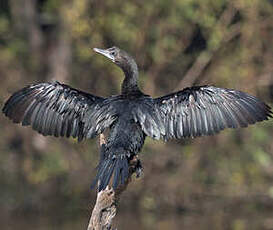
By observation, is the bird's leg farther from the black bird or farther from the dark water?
the dark water

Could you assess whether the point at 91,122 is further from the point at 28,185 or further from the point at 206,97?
the point at 28,185

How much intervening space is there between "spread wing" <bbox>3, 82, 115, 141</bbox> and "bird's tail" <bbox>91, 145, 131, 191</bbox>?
2.36 feet

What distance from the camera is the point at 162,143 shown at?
14133 millimetres

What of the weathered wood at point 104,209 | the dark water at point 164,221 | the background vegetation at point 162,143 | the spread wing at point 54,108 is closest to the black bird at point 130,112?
the spread wing at point 54,108

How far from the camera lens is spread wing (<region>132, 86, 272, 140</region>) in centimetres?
761

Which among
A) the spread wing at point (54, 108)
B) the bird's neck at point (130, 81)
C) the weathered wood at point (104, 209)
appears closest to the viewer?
the weathered wood at point (104, 209)

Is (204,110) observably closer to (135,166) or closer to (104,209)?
(135,166)

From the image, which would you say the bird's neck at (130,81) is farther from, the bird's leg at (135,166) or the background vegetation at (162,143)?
the background vegetation at (162,143)

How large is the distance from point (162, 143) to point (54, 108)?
6.38 metres

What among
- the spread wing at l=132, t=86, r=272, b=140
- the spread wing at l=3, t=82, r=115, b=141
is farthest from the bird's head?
the spread wing at l=132, t=86, r=272, b=140

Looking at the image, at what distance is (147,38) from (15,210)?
13.4ft

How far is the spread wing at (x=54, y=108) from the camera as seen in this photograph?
784 centimetres

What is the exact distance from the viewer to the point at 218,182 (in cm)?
1415

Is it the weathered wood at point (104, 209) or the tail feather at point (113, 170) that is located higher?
the tail feather at point (113, 170)
